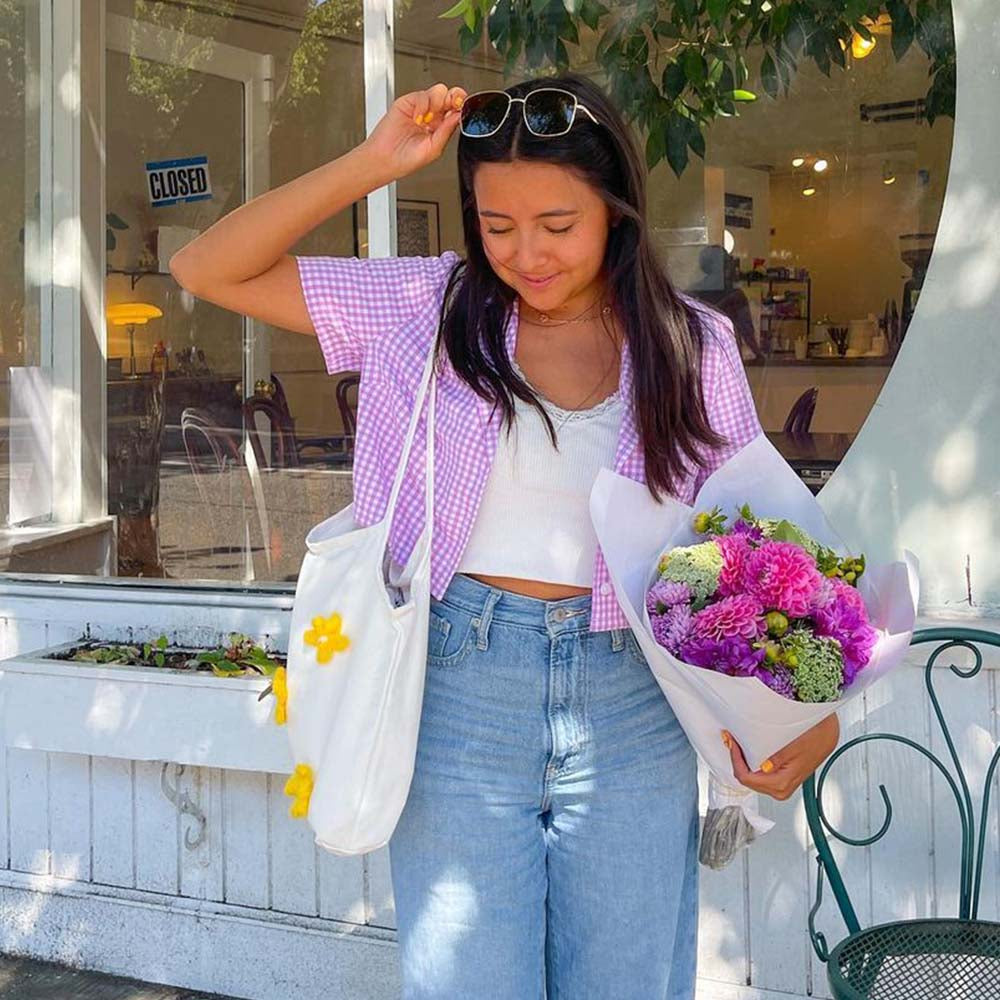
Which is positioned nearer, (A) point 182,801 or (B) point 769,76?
(B) point 769,76

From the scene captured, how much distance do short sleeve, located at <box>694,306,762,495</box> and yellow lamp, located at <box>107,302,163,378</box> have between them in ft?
10.2

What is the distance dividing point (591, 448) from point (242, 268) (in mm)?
554

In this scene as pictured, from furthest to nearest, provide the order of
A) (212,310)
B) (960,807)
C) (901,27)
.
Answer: (212,310)
(901,27)
(960,807)

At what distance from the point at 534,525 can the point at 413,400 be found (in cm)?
24

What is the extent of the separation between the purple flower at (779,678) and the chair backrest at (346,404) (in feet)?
7.87

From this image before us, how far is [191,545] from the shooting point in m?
4.34

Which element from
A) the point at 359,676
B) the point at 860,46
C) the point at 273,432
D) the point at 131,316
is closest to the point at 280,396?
the point at 273,432

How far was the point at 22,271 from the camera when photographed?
4754mm

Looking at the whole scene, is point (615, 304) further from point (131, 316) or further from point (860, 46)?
point (131, 316)

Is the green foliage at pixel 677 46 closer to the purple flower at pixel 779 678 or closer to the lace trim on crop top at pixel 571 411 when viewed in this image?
the lace trim on crop top at pixel 571 411

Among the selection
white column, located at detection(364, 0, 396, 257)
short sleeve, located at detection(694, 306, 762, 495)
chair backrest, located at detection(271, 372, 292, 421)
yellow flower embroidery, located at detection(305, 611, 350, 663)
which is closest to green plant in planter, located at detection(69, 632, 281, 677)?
chair backrest, located at detection(271, 372, 292, 421)

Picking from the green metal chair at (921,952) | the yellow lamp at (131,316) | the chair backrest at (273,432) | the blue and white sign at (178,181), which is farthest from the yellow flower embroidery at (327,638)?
the blue and white sign at (178,181)

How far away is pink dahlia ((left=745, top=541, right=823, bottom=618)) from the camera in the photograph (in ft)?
5.96

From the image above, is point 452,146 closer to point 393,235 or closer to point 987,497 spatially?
point 393,235
